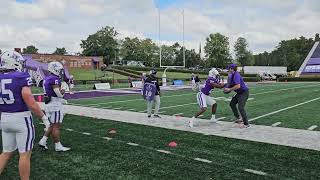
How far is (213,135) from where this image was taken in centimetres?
904

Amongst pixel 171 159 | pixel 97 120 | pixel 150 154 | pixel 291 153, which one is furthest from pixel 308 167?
pixel 97 120

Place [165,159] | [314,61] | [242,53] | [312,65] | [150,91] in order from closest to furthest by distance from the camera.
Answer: [165,159]
[150,91]
[312,65]
[314,61]
[242,53]

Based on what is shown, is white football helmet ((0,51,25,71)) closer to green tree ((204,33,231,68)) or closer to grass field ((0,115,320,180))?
grass field ((0,115,320,180))

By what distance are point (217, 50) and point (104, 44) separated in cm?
2985

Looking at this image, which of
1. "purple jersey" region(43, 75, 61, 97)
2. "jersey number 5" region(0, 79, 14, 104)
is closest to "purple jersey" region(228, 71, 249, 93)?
"purple jersey" region(43, 75, 61, 97)

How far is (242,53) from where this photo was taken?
122m

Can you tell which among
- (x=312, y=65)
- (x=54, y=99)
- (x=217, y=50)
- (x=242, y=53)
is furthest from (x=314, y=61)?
(x=54, y=99)

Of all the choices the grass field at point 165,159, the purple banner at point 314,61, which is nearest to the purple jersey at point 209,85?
the grass field at point 165,159

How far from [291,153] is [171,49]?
105m

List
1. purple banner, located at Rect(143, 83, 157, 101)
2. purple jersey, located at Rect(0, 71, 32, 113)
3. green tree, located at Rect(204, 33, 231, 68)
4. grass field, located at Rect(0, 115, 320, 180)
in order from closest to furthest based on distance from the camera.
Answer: purple jersey, located at Rect(0, 71, 32, 113)
grass field, located at Rect(0, 115, 320, 180)
purple banner, located at Rect(143, 83, 157, 101)
green tree, located at Rect(204, 33, 231, 68)

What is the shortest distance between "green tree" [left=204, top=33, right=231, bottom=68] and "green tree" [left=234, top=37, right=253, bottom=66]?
2380cm

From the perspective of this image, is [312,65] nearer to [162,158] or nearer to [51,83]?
[162,158]

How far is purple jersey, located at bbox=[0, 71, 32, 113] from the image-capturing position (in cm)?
456

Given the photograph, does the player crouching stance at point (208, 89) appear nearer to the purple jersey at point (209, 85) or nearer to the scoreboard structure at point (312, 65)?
the purple jersey at point (209, 85)
